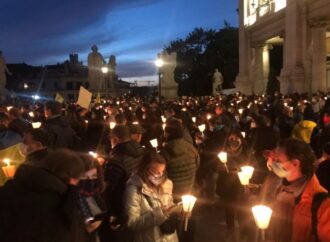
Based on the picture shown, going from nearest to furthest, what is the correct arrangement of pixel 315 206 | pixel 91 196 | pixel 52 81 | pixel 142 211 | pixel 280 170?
pixel 315 206, pixel 280 170, pixel 91 196, pixel 142 211, pixel 52 81

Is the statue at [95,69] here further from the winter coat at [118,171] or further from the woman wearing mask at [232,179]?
the winter coat at [118,171]

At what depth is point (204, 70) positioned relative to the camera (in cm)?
7450

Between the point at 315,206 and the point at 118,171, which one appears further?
the point at 118,171

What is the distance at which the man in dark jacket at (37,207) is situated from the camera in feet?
9.82

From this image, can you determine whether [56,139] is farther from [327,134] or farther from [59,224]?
[59,224]

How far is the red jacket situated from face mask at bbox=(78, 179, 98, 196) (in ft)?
4.98

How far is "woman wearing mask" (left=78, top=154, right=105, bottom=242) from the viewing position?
3.74 meters

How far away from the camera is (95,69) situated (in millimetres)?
34344

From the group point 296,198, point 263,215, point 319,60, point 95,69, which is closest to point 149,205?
point 263,215

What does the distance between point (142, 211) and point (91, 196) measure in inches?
34.6

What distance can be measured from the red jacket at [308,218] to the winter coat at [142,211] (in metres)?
1.49

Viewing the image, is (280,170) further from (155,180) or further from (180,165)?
(180,165)

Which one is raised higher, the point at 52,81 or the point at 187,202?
the point at 52,81

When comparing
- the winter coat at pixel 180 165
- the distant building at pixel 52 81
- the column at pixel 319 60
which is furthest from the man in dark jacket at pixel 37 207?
the distant building at pixel 52 81
